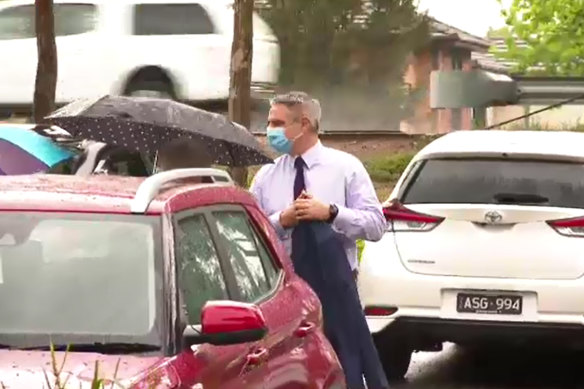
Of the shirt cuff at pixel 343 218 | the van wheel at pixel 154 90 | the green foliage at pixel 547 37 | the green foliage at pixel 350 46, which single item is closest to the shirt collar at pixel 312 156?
the shirt cuff at pixel 343 218

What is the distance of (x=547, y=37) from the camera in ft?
218

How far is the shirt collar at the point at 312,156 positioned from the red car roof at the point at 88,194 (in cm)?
216

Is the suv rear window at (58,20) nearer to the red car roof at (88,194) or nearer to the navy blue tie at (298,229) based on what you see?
the navy blue tie at (298,229)

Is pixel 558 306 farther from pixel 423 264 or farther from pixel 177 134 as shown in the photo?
pixel 177 134

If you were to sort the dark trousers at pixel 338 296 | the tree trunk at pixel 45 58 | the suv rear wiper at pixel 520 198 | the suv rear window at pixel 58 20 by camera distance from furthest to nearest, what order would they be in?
the suv rear window at pixel 58 20
the tree trunk at pixel 45 58
the suv rear wiper at pixel 520 198
the dark trousers at pixel 338 296

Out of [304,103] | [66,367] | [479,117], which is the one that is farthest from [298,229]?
[479,117]

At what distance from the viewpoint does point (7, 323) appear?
603 cm

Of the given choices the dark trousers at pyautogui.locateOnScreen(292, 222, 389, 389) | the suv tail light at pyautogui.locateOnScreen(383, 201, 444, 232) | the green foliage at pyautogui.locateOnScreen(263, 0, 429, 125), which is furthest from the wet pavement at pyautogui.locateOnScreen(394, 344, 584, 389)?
the green foliage at pyautogui.locateOnScreen(263, 0, 429, 125)

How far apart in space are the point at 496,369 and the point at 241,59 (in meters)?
5.94

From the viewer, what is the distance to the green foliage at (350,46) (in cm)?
3550

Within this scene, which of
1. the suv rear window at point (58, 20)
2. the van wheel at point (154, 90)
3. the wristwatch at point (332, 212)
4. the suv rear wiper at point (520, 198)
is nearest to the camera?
the wristwatch at point (332, 212)

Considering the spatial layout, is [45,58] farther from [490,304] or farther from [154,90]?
[490,304]

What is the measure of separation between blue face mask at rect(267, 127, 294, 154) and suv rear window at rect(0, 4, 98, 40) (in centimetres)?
1796

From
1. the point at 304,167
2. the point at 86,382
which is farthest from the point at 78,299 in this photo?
the point at 304,167
